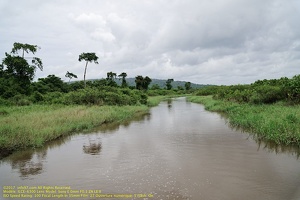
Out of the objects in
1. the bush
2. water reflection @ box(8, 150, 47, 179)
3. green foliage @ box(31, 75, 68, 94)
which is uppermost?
green foliage @ box(31, 75, 68, 94)

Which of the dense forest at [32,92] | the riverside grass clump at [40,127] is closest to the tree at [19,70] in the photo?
the dense forest at [32,92]

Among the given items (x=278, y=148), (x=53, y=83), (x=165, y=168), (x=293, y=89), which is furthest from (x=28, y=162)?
(x=53, y=83)

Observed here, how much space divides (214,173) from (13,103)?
27835mm

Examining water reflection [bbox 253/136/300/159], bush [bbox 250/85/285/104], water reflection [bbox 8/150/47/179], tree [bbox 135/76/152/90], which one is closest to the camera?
water reflection [bbox 8/150/47/179]

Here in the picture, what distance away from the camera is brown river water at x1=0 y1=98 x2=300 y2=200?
7.22m

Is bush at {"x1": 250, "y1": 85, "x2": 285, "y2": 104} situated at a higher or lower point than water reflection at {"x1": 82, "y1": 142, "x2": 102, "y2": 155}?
higher

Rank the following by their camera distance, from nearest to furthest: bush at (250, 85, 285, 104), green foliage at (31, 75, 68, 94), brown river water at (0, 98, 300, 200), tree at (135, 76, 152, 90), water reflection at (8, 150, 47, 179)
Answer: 1. brown river water at (0, 98, 300, 200)
2. water reflection at (8, 150, 47, 179)
3. bush at (250, 85, 285, 104)
4. green foliage at (31, 75, 68, 94)
5. tree at (135, 76, 152, 90)

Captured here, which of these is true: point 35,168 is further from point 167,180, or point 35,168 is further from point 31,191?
point 167,180

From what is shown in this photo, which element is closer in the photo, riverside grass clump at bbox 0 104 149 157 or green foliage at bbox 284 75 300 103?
riverside grass clump at bbox 0 104 149 157

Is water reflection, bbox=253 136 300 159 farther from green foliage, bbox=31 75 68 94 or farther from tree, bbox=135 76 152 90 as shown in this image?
tree, bbox=135 76 152 90

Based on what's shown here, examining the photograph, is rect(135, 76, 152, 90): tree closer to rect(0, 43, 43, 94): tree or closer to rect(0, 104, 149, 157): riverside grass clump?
rect(0, 43, 43, 94): tree

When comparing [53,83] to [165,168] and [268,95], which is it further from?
[165,168]

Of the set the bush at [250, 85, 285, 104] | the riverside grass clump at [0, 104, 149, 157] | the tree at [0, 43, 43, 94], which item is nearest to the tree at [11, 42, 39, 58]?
the tree at [0, 43, 43, 94]

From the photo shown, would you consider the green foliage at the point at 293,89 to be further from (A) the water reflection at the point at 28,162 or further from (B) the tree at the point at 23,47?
(B) the tree at the point at 23,47
